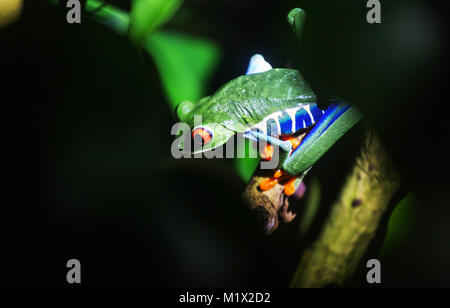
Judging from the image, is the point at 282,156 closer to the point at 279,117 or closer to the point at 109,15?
the point at 279,117

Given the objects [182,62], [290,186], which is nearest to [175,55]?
[182,62]

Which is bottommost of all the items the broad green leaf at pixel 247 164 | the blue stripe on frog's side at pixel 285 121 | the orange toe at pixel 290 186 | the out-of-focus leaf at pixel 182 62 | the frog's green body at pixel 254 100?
the orange toe at pixel 290 186

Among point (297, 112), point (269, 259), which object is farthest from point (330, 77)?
point (269, 259)

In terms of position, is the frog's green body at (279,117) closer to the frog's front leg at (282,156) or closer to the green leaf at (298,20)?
the frog's front leg at (282,156)

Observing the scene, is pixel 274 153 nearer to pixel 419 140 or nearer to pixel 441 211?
pixel 419 140

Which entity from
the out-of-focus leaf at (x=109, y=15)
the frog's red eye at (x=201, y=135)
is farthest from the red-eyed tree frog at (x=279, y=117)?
the out-of-focus leaf at (x=109, y=15)

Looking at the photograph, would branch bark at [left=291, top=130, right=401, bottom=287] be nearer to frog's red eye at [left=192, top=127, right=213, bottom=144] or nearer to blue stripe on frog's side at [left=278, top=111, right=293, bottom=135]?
blue stripe on frog's side at [left=278, top=111, right=293, bottom=135]
